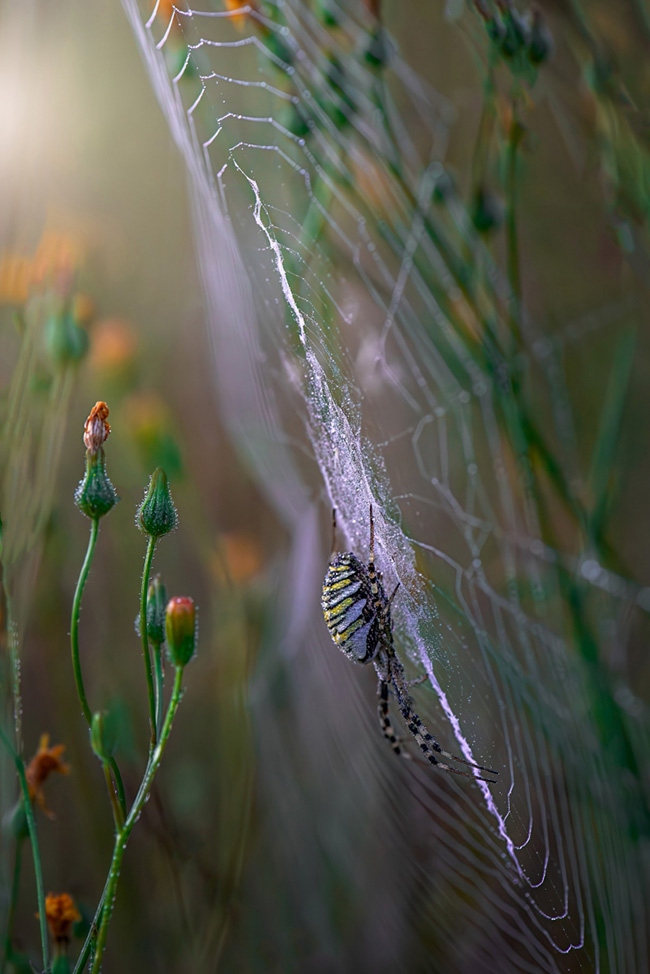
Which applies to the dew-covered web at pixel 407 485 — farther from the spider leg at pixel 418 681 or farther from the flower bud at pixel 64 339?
the flower bud at pixel 64 339

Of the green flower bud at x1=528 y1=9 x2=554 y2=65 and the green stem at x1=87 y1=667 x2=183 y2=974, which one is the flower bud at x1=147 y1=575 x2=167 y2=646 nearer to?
the green stem at x1=87 y1=667 x2=183 y2=974

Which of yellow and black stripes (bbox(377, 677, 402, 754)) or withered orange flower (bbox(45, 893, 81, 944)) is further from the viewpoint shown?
yellow and black stripes (bbox(377, 677, 402, 754))

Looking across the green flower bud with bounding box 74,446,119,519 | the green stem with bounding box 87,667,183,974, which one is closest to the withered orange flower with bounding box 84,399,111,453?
the green flower bud with bounding box 74,446,119,519

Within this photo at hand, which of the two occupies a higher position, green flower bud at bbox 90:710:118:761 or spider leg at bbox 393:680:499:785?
green flower bud at bbox 90:710:118:761

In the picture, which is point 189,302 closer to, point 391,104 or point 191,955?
point 391,104

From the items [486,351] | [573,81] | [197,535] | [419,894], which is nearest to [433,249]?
[486,351]

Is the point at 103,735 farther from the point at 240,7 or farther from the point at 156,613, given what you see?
the point at 240,7

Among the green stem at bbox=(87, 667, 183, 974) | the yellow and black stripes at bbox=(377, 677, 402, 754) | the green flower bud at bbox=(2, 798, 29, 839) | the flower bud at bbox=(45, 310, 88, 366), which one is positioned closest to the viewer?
the green stem at bbox=(87, 667, 183, 974)
